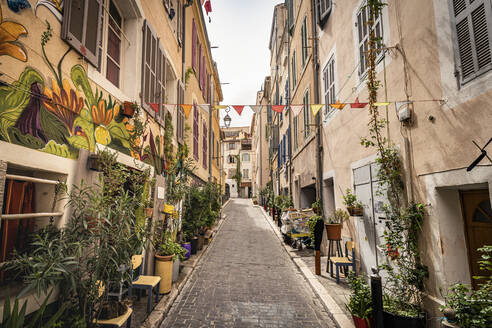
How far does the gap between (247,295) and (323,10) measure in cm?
767

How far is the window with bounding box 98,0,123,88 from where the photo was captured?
13.1 ft

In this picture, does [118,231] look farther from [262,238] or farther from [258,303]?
[262,238]

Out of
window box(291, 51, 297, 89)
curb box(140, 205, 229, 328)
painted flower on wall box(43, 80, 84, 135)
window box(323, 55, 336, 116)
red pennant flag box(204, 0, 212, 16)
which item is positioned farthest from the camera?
window box(291, 51, 297, 89)

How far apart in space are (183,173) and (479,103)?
6.62 m

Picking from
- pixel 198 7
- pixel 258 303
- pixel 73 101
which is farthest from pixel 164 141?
pixel 198 7

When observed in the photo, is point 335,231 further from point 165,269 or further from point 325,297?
point 165,269

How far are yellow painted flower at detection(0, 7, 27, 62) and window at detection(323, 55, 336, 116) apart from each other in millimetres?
6404

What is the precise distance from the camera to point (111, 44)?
174 inches

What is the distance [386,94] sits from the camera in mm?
4648

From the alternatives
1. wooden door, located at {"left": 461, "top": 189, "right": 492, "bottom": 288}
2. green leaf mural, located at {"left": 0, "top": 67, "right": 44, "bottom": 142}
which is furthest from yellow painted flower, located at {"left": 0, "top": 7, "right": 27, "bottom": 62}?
wooden door, located at {"left": 461, "top": 189, "right": 492, "bottom": 288}

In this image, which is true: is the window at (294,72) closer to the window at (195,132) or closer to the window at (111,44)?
the window at (195,132)

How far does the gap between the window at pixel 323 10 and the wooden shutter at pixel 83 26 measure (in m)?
6.03

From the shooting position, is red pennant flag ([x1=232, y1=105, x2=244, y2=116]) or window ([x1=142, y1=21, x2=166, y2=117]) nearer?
window ([x1=142, y1=21, x2=166, y2=117])

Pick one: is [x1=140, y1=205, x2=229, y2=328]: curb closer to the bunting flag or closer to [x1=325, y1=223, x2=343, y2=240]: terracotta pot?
[x1=325, y1=223, x2=343, y2=240]: terracotta pot
